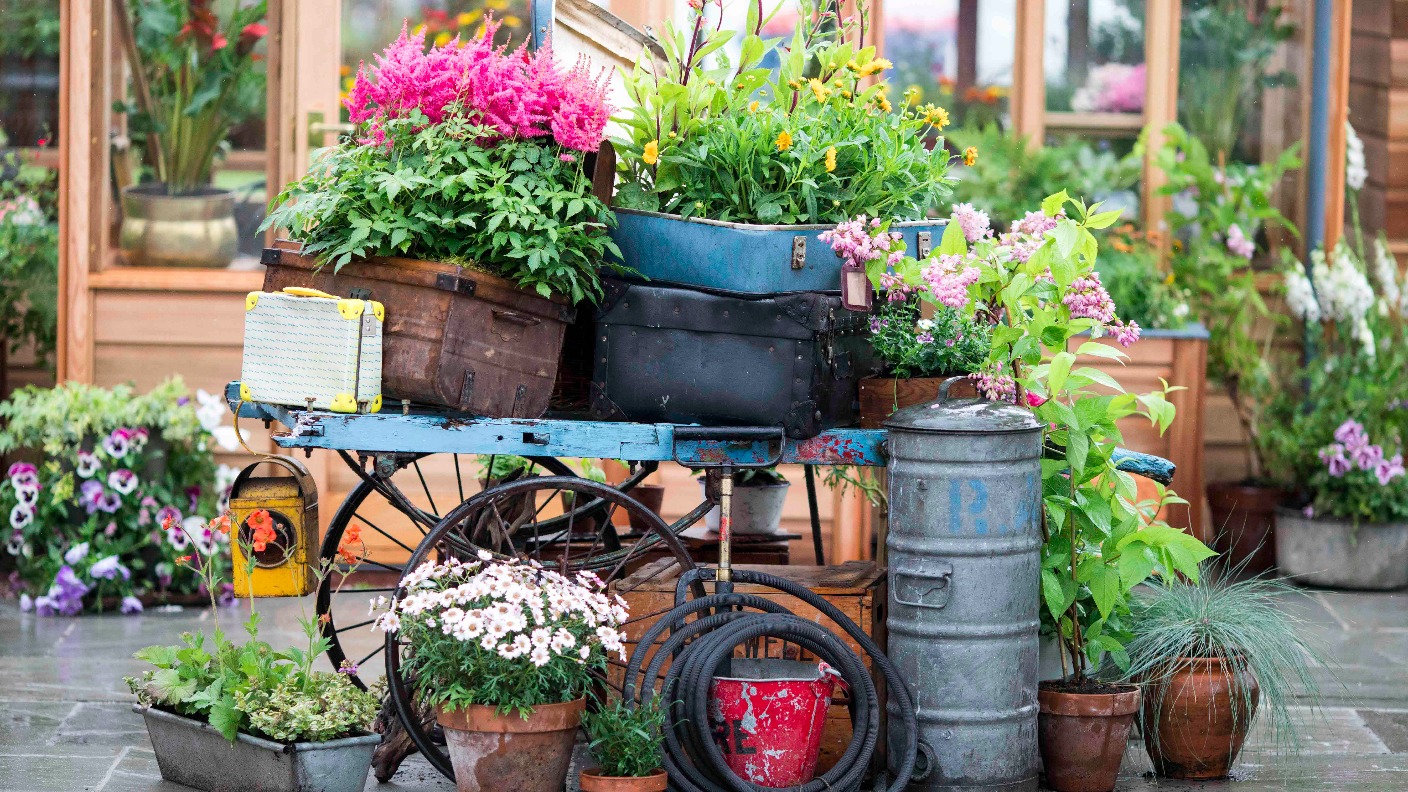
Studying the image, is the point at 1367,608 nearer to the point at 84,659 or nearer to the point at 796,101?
the point at 796,101

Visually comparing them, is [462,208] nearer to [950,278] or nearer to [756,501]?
[950,278]

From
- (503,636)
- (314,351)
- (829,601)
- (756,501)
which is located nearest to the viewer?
(503,636)

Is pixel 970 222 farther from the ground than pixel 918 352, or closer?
farther from the ground

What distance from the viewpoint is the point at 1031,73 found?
7445 millimetres

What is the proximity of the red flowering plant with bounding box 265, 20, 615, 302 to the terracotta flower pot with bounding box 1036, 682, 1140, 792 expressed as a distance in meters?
1.64

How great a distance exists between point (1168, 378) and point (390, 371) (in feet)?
13.2

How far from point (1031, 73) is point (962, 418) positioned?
144 inches

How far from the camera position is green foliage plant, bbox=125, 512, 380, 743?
4125 mm

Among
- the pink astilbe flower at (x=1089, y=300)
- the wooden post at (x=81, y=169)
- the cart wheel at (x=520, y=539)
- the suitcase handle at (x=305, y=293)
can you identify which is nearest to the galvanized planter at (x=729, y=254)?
the pink astilbe flower at (x=1089, y=300)

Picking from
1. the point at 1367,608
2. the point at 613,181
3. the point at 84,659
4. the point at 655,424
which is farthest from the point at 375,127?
the point at 1367,608

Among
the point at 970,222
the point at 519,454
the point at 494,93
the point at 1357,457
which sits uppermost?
the point at 494,93

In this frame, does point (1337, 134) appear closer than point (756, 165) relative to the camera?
No

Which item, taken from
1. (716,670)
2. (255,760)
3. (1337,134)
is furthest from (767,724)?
(1337,134)

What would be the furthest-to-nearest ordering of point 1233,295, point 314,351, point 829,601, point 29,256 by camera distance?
point 1233,295, point 29,256, point 829,601, point 314,351
